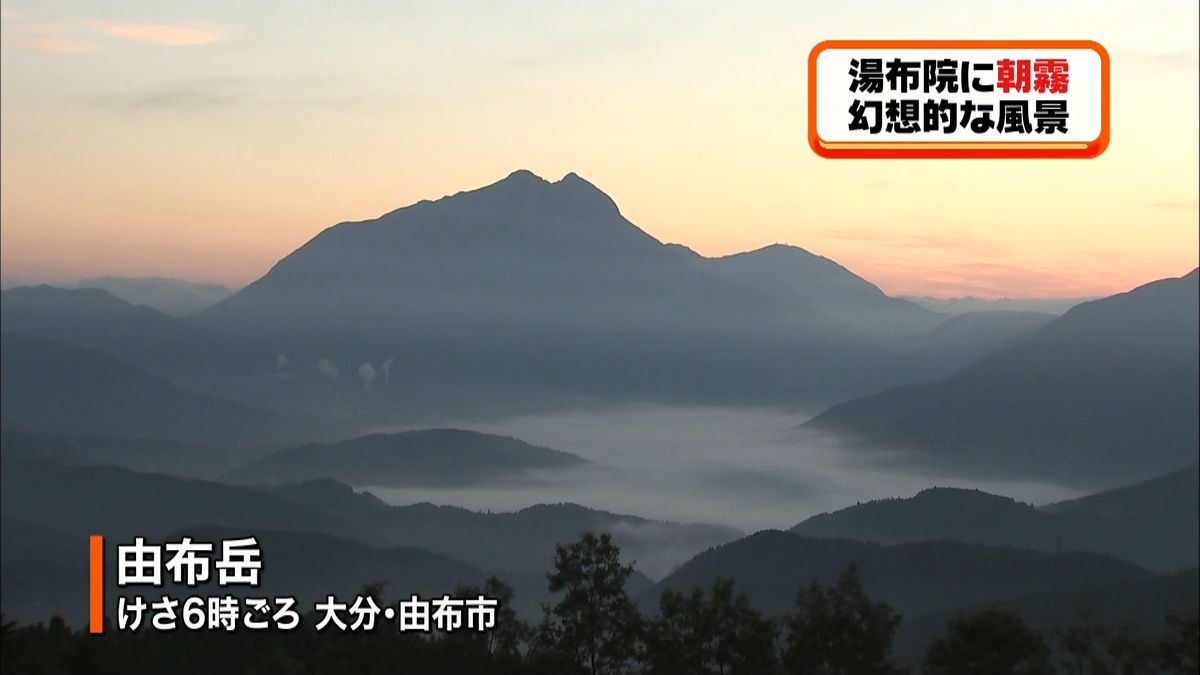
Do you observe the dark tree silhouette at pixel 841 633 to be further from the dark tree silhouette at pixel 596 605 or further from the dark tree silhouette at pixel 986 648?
the dark tree silhouette at pixel 596 605

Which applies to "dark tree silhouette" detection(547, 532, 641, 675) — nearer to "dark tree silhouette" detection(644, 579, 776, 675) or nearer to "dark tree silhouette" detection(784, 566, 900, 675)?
"dark tree silhouette" detection(644, 579, 776, 675)

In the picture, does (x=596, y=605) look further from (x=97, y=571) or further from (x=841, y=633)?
(x=97, y=571)

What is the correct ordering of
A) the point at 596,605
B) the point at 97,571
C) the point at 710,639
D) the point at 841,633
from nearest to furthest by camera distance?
the point at 97,571 → the point at 841,633 → the point at 710,639 → the point at 596,605

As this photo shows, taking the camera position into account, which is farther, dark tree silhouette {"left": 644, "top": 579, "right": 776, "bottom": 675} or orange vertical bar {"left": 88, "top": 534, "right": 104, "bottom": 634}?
dark tree silhouette {"left": 644, "top": 579, "right": 776, "bottom": 675}

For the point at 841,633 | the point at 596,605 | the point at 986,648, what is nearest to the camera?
the point at 986,648

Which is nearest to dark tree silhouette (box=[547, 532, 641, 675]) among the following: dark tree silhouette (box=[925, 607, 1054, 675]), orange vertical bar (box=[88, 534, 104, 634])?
dark tree silhouette (box=[925, 607, 1054, 675])

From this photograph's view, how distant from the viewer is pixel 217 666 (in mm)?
88812

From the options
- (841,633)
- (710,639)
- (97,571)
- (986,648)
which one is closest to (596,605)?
(710,639)

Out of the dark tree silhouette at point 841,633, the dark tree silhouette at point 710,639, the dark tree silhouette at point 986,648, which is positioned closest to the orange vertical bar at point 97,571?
the dark tree silhouette at point 710,639

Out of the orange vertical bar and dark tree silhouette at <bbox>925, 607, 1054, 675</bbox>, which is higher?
the orange vertical bar

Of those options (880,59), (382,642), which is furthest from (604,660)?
(880,59)

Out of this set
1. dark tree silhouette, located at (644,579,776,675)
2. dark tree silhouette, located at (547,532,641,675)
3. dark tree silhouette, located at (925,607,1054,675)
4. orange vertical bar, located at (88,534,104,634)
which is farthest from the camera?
dark tree silhouette, located at (547,532,641,675)

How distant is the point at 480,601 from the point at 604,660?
116ft

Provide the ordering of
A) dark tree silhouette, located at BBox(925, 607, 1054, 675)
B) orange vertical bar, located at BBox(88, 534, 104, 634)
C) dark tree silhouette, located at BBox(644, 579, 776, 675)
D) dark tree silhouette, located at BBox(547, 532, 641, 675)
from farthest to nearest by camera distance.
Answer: dark tree silhouette, located at BBox(547, 532, 641, 675) < dark tree silhouette, located at BBox(644, 579, 776, 675) < dark tree silhouette, located at BBox(925, 607, 1054, 675) < orange vertical bar, located at BBox(88, 534, 104, 634)
